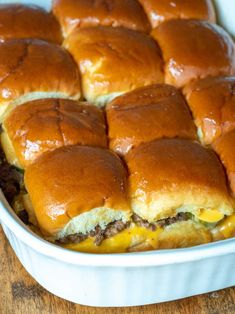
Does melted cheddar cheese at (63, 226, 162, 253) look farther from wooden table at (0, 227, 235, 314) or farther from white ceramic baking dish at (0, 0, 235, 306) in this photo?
wooden table at (0, 227, 235, 314)

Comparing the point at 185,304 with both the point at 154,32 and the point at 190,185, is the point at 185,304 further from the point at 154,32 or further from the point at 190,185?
the point at 154,32

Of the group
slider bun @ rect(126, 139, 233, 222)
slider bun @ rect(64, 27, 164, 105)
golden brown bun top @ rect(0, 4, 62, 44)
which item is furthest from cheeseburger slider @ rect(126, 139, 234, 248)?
golden brown bun top @ rect(0, 4, 62, 44)

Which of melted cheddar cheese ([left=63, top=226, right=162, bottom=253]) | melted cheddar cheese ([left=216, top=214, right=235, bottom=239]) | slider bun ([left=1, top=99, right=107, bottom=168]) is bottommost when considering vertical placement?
melted cheddar cheese ([left=216, top=214, right=235, bottom=239])

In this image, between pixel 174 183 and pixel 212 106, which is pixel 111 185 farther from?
pixel 212 106

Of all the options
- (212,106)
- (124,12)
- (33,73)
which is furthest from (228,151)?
(124,12)

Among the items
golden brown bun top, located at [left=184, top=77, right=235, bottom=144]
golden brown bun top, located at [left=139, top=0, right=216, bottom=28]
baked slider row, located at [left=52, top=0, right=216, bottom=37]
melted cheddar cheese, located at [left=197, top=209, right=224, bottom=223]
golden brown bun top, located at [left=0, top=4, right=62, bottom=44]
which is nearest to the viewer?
melted cheddar cheese, located at [left=197, top=209, right=224, bottom=223]
